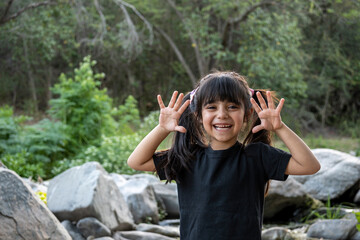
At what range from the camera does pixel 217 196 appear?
6.39 feet

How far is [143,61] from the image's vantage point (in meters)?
17.5

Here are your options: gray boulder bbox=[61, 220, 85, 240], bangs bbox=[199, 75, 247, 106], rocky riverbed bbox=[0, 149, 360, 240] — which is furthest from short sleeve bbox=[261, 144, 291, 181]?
gray boulder bbox=[61, 220, 85, 240]

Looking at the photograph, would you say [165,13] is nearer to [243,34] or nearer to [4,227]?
[243,34]

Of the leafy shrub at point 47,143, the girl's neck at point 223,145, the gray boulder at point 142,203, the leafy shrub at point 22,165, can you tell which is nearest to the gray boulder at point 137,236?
the gray boulder at point 142,203

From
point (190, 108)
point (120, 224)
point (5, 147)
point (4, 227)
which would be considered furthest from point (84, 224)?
point (5, 147)

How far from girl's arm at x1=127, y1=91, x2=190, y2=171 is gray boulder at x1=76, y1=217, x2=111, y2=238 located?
2.27 metres

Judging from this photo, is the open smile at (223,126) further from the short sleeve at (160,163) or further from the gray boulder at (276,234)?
the gray boulder at (276,234)

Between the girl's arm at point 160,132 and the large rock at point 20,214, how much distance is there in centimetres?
99

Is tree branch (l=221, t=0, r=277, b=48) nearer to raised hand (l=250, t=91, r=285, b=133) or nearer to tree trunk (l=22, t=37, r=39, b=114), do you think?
tree trunk (l=22, t=37, r=39, b=114)

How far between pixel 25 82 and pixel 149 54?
437 cm

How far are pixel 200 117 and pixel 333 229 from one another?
3.14m

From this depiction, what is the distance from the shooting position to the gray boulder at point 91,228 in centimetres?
420

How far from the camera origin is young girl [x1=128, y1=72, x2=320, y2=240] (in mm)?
1907

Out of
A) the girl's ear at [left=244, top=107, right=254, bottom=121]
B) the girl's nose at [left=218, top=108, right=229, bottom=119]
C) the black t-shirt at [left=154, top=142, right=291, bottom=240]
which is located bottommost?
the black t-shirt at [left=154, top=142, right=291, bottom=240]
